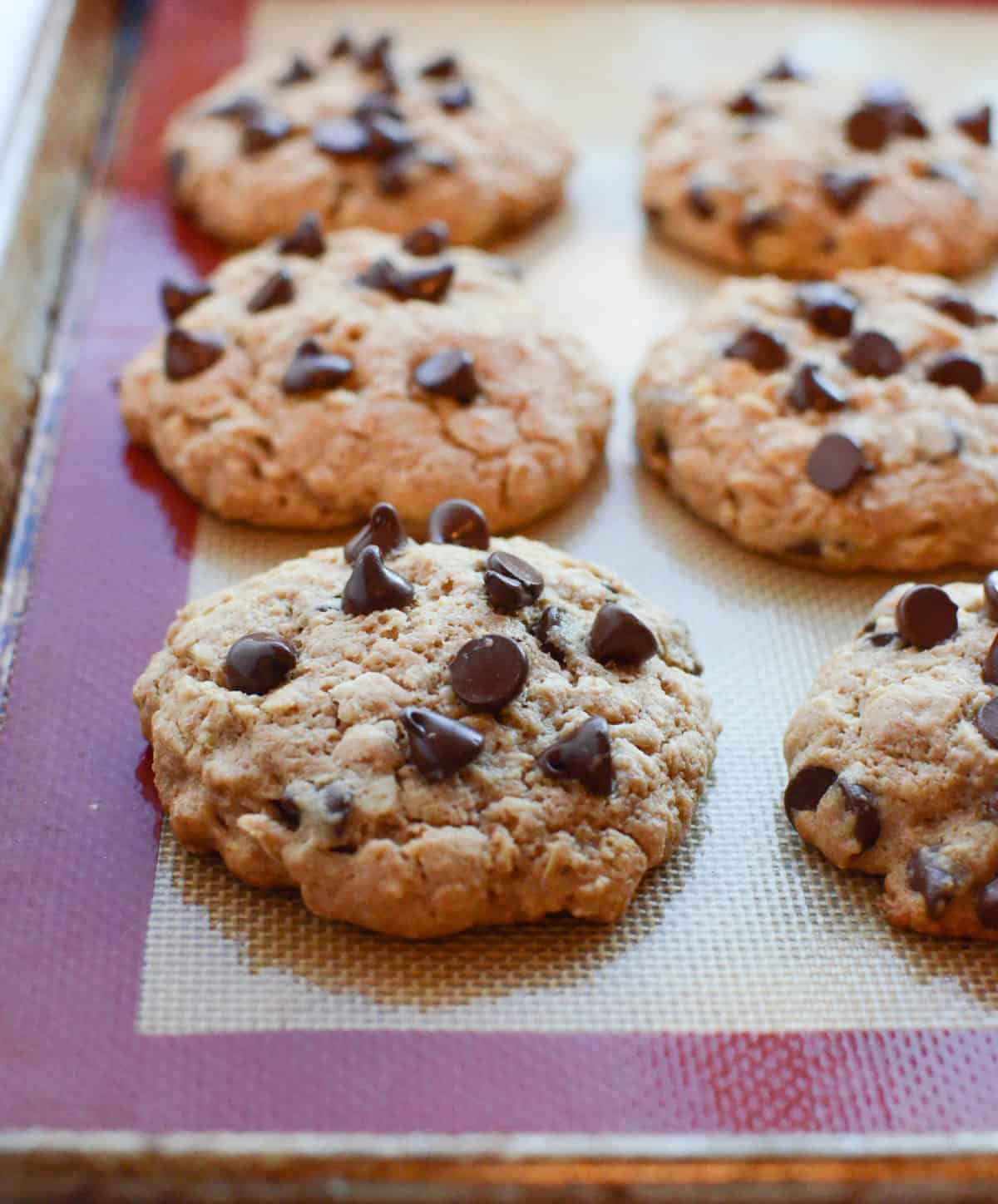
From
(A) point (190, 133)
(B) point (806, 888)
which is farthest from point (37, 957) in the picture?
(A) point (190, 133)

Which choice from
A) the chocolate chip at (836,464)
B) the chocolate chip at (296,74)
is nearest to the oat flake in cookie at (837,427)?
the chocolate chip at (836,464)

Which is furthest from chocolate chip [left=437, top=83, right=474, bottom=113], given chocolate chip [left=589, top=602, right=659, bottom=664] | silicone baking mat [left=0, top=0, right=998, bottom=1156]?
chocolate chip [left=589, top=602, right=659, bottom=664]

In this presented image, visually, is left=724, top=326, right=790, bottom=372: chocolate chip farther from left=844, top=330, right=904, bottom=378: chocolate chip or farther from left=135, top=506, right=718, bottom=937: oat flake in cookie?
left=135, top=506, right=718, bottom=937: oat flake in cookie

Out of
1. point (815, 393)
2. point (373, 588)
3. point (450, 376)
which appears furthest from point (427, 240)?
point (373, 588)

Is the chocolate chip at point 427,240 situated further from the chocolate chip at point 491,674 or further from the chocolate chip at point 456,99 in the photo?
the chocolate chip at point 491,674

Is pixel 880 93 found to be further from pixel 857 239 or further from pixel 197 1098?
pixel 197 1098

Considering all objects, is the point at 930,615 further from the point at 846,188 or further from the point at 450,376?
the point at 846,188
